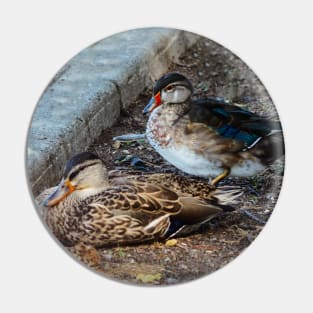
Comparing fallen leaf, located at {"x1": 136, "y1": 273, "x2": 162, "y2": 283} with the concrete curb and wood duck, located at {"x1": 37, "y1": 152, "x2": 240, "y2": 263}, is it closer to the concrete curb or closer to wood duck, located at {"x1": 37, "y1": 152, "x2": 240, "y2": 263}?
wood duck, located at {"x1": 37, "y1": 152, "x2": 240, "y2": 263}

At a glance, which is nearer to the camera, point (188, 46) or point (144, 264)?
point (144, 264)

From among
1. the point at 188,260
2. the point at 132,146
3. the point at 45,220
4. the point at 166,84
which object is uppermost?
the point at 166,84

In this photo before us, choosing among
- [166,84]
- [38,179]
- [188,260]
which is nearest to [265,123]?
[166,84]

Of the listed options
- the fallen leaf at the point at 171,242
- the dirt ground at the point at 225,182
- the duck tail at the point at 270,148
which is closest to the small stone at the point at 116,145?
the dirt ground at the point at 225,182

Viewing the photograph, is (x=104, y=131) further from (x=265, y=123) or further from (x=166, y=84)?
(x=265, y=123)

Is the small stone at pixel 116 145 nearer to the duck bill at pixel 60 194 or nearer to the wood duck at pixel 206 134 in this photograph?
the wood duck at pixel 206 134

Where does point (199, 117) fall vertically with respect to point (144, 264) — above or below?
above
